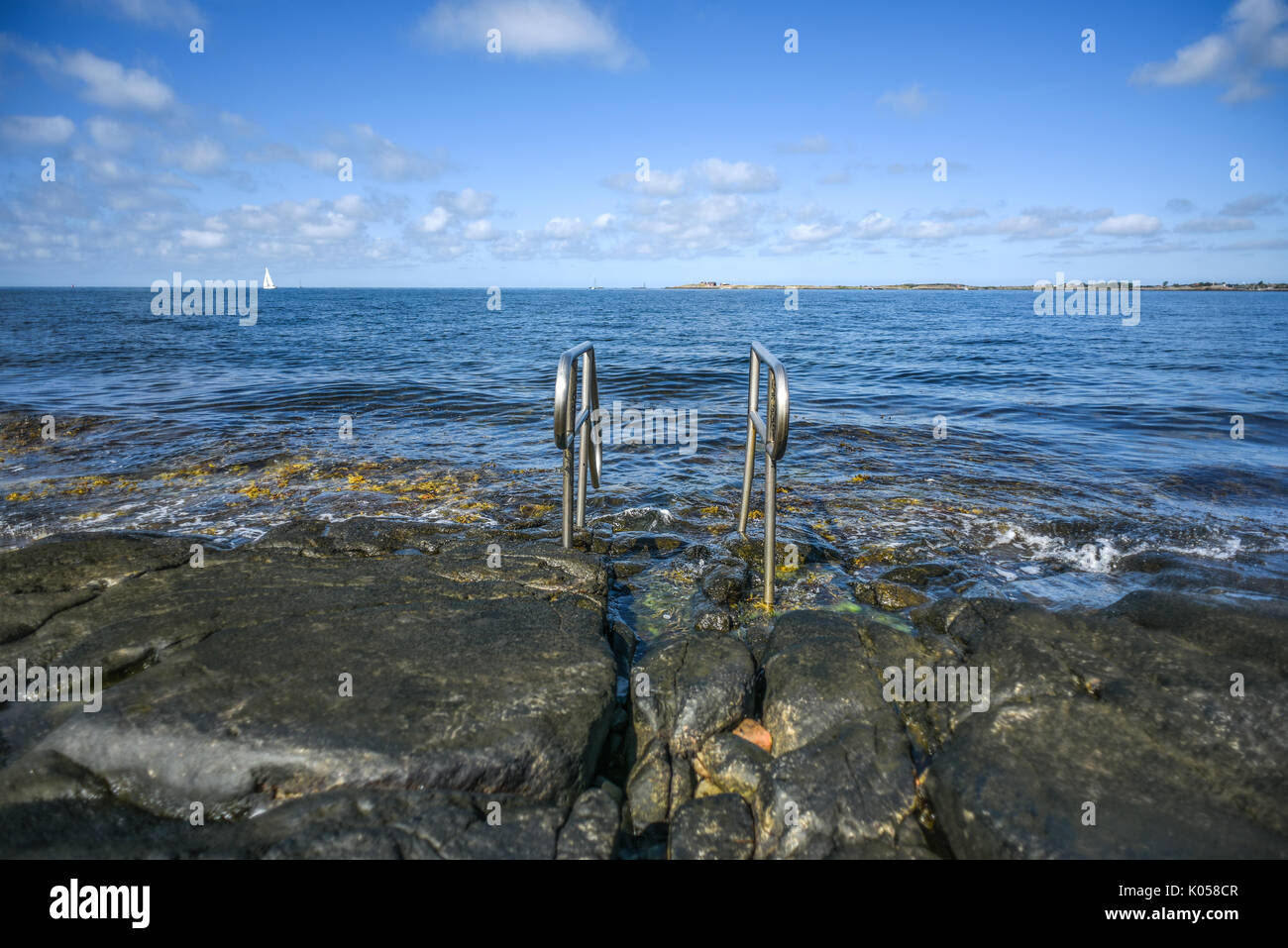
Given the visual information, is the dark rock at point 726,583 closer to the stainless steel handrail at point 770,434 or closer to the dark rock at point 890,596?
the stainless steel handrail at point 770,434

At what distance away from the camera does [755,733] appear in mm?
3156

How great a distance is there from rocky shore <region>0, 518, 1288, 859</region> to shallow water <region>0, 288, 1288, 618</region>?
1.31 metres

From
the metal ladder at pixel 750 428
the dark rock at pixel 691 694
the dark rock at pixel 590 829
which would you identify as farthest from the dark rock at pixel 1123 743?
the metal ladder at pixel 750 428

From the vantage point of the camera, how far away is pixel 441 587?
4145mm

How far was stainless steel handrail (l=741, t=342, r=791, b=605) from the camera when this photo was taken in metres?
3.94

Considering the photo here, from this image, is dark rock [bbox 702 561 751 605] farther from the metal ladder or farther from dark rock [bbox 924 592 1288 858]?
dark rock [bbox 924 592 1288 858]

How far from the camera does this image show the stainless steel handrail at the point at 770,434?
3.94 meters

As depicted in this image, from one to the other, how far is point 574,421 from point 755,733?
257 cm

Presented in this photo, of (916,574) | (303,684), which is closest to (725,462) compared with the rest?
(916,574)

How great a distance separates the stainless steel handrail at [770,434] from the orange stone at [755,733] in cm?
145

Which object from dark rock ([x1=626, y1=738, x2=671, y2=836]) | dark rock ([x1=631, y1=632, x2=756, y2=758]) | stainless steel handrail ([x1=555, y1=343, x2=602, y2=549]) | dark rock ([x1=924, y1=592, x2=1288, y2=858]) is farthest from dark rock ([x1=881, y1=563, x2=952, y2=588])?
dark rock ([x1=626, y1=738, x2=671, y2=836])

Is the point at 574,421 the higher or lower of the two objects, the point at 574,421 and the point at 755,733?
the higher

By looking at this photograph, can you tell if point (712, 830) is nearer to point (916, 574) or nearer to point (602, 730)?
point (602, 730)

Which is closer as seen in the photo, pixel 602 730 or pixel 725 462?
pixel 602 730
